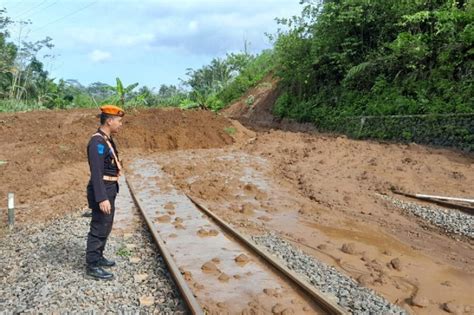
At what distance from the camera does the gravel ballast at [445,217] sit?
28.0 ft

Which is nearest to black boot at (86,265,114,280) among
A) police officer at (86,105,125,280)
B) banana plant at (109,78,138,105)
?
police officer at (86,105,125,280)

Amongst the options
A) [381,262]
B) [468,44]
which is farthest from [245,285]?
[468,44]

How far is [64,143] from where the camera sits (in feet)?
60.6

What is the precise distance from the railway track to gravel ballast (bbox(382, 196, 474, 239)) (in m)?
4.00

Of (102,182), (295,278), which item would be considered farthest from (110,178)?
(295,278)

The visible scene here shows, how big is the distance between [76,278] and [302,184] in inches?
308

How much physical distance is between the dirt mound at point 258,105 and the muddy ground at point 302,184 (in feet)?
34.5

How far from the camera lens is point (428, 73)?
16.7 metres

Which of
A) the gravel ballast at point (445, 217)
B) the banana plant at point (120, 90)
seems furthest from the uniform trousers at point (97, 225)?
the banana plant at point (120, 90)

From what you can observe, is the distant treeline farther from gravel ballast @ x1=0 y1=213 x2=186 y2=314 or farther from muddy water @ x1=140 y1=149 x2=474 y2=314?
gravel ballast @ x1=0 y1=213 x2=186 y2=314

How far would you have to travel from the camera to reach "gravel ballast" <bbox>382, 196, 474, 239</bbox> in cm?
853

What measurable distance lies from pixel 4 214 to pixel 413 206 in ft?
30.2

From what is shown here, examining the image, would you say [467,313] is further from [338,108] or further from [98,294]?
[338,108]

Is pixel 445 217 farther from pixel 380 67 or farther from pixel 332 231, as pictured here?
pixel 380 67
